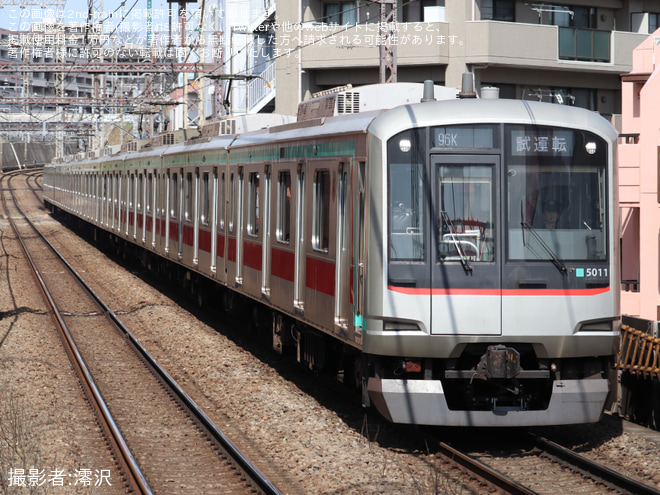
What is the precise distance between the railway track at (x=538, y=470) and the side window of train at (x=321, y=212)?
7.25 feet

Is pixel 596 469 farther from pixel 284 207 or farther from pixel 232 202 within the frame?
pixel 232 202

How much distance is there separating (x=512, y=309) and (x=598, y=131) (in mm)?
1523

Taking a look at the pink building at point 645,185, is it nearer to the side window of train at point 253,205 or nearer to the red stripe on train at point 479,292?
the side window of train at point 253,205

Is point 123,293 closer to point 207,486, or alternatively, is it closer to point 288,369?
point 288,369

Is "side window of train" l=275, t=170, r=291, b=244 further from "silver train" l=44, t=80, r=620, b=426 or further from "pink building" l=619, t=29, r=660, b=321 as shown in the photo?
"pink building" l=619, t=29, r=660, b=321

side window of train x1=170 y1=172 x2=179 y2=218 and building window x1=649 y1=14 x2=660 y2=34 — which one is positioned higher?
building window x1=649 y1=14 x2=660 y2=34

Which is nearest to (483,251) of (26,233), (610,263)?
(610,263)

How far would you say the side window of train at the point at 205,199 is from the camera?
14234 millimetres

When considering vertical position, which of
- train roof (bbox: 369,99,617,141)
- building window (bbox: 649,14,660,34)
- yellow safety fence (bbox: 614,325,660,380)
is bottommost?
yellow safety fence (bbox: 614,325,660,380)

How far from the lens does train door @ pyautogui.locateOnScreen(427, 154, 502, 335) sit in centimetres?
701

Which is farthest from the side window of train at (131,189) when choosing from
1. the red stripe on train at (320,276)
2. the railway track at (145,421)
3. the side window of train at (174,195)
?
the red stripe on train at (320,276)

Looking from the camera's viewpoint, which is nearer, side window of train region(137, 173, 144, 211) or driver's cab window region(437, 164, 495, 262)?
driver's cab window region(437, 164, 495, 262)

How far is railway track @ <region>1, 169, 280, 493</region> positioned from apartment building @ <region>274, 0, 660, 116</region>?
11.7 metres

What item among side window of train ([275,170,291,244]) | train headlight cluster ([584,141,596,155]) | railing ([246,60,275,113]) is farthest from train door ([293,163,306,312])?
railing ([246,60,275,113])
